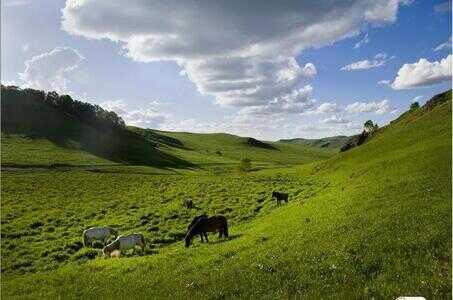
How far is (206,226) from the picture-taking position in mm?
36281

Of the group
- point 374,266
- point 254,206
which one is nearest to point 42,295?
point 374,266

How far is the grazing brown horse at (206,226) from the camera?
3558 centimetres

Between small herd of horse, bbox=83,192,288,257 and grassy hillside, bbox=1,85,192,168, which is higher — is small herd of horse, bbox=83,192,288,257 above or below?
below

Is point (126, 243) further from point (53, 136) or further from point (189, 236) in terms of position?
point (53, 136)

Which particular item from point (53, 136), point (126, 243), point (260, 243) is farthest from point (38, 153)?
point (260, 243)

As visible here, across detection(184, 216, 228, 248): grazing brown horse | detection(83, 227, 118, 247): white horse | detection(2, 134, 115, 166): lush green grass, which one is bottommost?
detection(83, 227, 118, 247): white horse

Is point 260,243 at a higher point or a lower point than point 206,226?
lower

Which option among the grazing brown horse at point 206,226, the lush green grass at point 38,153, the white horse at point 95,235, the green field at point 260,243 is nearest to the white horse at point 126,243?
the green field at point 260,243

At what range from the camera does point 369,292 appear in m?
18.4

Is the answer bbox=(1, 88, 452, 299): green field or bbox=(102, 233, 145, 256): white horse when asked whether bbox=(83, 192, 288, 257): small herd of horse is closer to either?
bbox=(102, 233, 145, 256): white horse

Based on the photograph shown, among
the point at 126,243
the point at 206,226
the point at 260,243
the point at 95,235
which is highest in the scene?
the point at 206,226

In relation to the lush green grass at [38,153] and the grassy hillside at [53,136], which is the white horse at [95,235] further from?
the grassy hillside at [53,136]

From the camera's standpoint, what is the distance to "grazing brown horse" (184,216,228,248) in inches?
1401

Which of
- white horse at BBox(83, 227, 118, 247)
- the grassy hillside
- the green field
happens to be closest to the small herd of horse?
the green field
